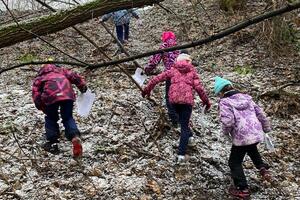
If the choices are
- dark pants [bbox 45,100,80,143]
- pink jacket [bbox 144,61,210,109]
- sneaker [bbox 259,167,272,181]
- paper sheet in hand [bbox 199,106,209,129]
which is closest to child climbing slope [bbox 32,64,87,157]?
dark pants [bbox 45,100,80,143]

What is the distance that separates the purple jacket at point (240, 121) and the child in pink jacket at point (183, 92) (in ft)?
2.48

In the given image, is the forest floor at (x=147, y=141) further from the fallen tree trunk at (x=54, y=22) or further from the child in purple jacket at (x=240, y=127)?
the fallen tree trunk at (x=54, y=22)

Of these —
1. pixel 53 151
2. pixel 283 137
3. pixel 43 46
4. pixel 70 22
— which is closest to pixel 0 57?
pixel 43 46

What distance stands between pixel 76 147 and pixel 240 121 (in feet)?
7.08

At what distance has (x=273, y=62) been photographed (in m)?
9.34

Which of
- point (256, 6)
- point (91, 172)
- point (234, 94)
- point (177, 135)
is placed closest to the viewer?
point (234, 94)

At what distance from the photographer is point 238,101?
523cm

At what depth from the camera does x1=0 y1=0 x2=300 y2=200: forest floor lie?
5598 millimetres

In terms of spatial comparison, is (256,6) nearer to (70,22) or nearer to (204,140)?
(204,140)

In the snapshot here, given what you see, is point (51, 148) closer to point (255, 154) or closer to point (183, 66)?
point (183, 66)

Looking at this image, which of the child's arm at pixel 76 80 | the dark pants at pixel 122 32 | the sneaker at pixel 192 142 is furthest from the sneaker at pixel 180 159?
the dark pants at pixel 122 32

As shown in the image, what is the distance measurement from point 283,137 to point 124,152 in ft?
7.59

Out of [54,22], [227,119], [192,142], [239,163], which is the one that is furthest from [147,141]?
[54,22]

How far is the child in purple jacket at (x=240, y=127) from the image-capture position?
5.13 metres
